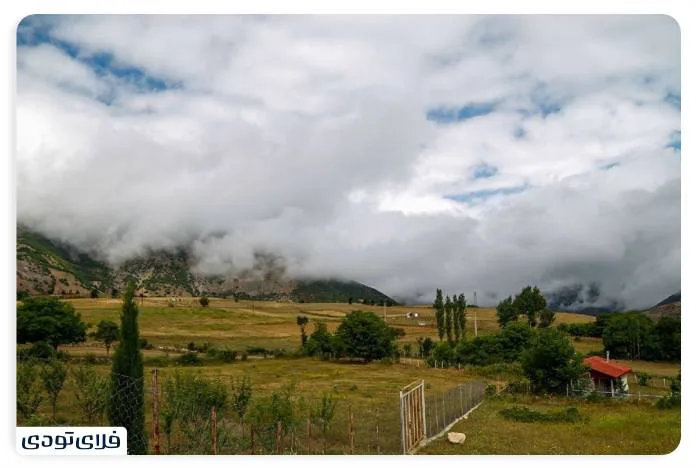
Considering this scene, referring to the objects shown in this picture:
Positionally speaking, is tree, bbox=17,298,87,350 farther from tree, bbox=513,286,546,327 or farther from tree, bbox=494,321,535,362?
tree, bbox=513,286,546,327

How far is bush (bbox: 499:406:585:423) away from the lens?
1447 cm

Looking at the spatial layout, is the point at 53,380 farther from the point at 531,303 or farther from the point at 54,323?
the point at 531,303

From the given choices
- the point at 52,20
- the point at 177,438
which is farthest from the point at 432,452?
the point at 52,20

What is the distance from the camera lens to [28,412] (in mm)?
10094

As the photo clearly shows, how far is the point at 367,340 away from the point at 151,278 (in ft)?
135

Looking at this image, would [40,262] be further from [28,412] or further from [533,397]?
[533,397]

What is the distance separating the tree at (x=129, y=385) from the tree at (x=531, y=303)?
117 feet

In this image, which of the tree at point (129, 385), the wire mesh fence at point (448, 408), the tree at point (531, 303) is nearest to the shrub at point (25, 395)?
the tree at point (129, 385)

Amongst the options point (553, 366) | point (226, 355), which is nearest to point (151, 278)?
point (226, 355)

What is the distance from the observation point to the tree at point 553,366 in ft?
71.2

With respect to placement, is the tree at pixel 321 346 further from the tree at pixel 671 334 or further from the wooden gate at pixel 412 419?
the wooden gate at pixel 412 419

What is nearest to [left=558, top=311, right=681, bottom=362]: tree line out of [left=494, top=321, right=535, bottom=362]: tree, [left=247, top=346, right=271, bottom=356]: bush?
[left=494, top=321, right=535, bottom=362]: tree

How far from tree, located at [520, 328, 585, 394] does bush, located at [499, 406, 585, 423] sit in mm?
6533

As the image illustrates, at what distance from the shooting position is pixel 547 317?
4231cm
